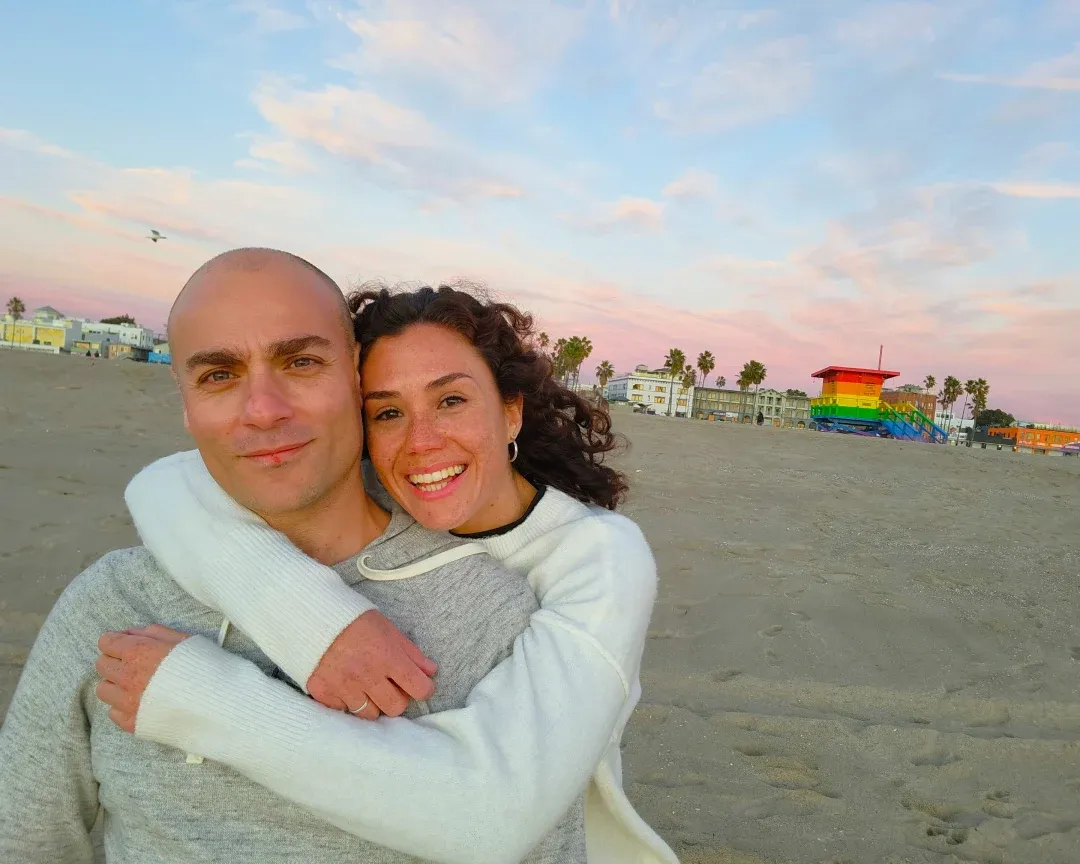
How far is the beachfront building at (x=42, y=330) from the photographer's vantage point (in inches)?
3354

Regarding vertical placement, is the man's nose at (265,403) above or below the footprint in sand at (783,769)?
above

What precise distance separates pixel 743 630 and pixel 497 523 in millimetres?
4758

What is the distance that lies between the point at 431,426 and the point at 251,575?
794 millimetres

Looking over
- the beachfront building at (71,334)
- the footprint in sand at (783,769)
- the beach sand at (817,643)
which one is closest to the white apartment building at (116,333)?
the beachfront building at (71,334)

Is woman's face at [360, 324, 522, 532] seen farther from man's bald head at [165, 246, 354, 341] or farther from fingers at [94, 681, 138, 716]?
fingers at [94, 681, 138, 716]

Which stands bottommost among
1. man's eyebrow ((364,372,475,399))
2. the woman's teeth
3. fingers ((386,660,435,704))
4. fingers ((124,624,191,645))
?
fingers ((386,660,435,704))

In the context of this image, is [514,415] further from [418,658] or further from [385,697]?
[385,697]

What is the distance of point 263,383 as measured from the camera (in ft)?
6.75

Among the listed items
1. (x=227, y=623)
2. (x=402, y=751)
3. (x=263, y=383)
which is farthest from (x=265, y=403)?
(x=402, y=751)

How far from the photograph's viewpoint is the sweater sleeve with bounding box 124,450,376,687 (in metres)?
1.79

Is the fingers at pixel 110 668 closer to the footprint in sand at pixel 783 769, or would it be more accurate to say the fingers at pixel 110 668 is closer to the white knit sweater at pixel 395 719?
the white knit sweater at pixel 395 719

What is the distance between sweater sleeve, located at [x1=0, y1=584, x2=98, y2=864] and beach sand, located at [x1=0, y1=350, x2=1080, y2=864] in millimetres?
2965

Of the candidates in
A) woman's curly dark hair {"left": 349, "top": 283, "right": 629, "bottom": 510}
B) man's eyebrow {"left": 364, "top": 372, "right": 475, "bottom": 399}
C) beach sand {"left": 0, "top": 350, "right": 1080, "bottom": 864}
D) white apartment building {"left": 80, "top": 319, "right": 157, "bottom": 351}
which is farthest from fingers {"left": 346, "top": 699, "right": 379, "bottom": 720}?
white apartment building {"left": 80, "top": 319, "right": 157, "bottom": 351}

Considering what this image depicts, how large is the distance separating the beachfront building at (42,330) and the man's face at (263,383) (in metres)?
95.2
